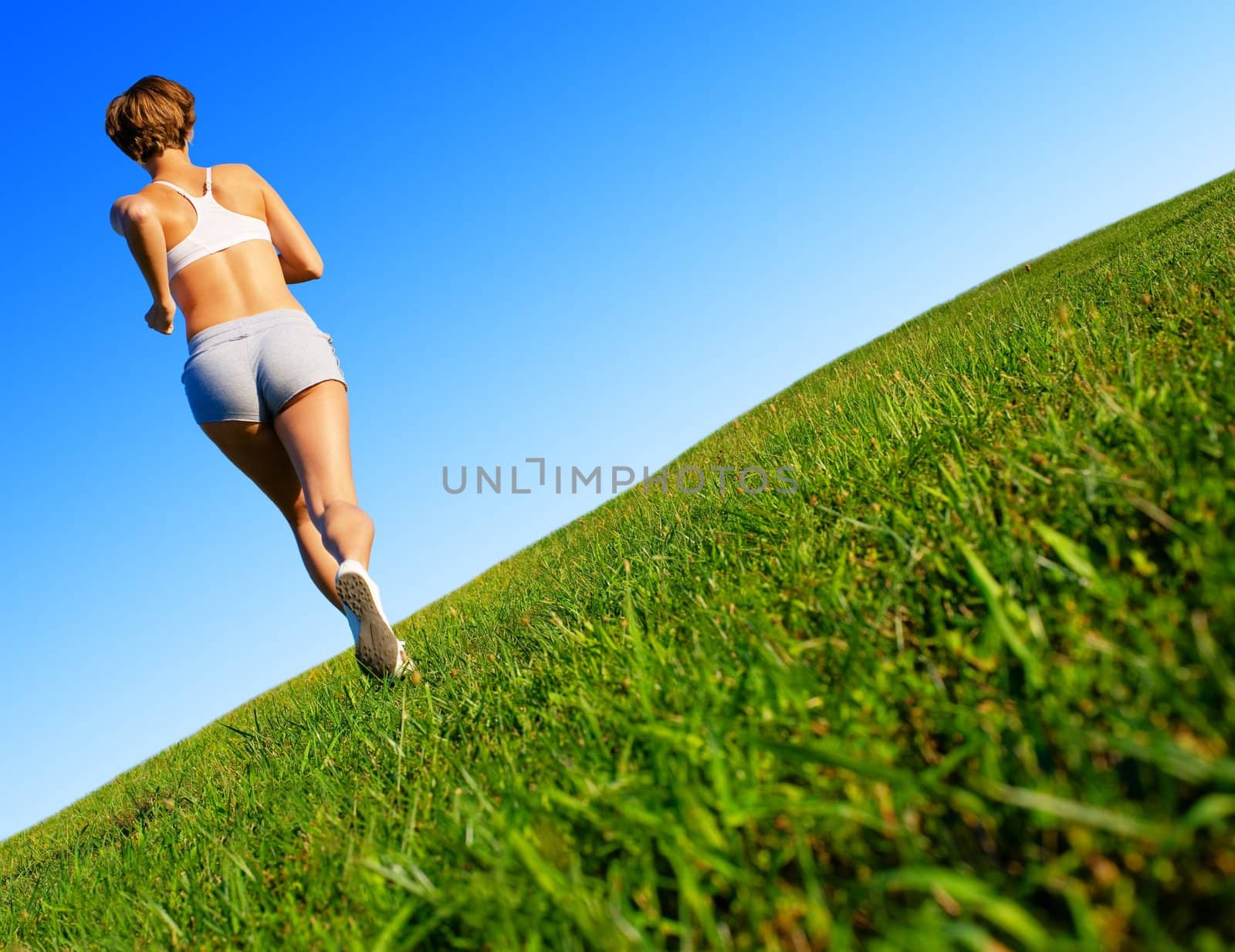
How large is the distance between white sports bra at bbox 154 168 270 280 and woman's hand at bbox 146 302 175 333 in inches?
6.0

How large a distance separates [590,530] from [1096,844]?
7.64 metres

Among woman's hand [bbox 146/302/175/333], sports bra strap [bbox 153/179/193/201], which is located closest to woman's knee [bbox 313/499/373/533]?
woman's hand [bbox 146/302/175/333]

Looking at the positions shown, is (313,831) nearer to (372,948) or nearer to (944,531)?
(372,948)

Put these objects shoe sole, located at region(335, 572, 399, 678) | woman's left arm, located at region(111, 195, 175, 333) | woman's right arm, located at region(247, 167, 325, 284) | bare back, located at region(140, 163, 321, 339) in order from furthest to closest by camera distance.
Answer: woman's right arm, located at region(247, 167, 325, 284), bare back, located at region(140, 163, 321, 339), woman's left arm, located at region(111, 195, 175, 333), shoe sole, located at region(335, 572, 399, 678)

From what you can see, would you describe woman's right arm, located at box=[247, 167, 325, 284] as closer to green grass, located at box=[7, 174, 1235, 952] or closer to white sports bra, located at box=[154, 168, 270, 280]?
white sports bra, located at box=[154, 168, 270, 280]

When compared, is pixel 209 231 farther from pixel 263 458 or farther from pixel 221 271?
pixel 263 458

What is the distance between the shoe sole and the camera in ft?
12.0

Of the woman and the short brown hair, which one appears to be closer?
the woman

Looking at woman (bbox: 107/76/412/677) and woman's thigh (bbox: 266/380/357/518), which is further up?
woman (bbox: 107/76/412/677)

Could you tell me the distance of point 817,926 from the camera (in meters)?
1.00

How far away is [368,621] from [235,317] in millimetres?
1822

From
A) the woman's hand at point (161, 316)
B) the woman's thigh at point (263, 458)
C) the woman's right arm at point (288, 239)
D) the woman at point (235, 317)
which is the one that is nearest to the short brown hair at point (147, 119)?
the woman at point (235, 317)

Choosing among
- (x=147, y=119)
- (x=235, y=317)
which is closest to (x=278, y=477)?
(x=235, y=317)

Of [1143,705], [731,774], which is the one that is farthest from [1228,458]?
[731,774]
